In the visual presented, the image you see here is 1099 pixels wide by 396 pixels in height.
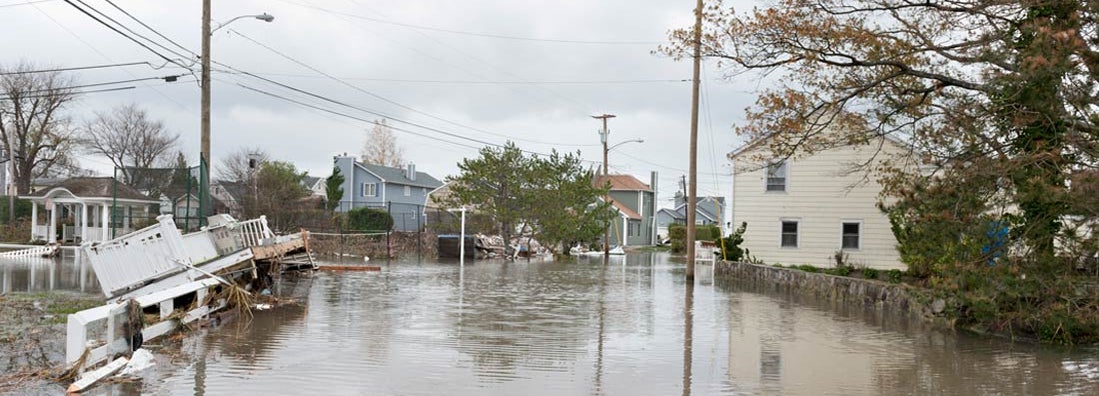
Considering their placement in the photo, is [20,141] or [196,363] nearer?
[196,363]

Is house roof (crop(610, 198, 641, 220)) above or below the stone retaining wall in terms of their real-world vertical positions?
above

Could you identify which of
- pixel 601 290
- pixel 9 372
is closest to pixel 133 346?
pixel 9 372

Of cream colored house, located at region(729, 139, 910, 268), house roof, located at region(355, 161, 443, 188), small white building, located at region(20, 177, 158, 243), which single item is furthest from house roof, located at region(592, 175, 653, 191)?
cream colored house, located at region(729, 139, 910, 268)

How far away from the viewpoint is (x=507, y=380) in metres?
9.43

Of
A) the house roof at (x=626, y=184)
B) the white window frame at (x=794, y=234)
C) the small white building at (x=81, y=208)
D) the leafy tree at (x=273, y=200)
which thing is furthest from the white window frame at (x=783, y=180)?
the house roof at (x=626, y=184)

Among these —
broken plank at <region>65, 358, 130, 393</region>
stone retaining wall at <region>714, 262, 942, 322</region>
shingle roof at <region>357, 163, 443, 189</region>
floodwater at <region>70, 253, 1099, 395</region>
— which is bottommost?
floodwater at <region>70, 253, 1099, 395</region>

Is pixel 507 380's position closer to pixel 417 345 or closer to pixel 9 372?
pixel 417 345

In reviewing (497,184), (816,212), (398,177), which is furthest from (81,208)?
(816,212)

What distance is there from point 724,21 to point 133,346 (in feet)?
39.9

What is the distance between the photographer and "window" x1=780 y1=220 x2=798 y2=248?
29906 mm

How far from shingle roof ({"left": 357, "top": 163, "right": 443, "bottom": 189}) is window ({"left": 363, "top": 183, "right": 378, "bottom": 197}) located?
0.92 meters

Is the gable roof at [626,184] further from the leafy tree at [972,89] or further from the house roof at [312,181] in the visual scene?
the leafy tree at [972,89]

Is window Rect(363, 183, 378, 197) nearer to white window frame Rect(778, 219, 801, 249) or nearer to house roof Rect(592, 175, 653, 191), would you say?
house roof Rect(592, 175, 653, 191)

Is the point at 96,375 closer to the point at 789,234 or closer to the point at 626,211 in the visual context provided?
the point at 789,234
